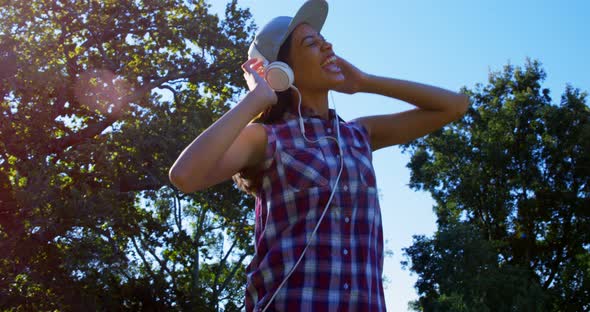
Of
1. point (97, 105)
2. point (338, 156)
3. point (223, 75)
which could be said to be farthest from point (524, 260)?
point (338, 156)

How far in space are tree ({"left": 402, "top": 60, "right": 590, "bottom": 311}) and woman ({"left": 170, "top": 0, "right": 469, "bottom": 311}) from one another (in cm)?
2413

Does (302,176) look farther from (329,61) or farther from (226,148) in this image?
(329,61)

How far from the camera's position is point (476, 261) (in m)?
24.6

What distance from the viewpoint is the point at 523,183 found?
2772 centimetres

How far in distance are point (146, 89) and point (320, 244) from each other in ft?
49.6

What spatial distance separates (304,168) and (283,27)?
66cm

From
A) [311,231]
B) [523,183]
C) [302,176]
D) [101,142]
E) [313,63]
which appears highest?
[523,183]

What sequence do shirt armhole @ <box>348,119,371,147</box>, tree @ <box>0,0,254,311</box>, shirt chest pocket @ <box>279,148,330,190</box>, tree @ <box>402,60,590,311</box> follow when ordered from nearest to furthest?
shirt chest pocket @ <box>279,148,330,190</box>
shirt armhole @ <box>348,119,371,147</box>
tree @ <box>0,0,254,311</box>
tree @ <box>402,60,590,311</box>

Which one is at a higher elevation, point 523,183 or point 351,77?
point 523,183

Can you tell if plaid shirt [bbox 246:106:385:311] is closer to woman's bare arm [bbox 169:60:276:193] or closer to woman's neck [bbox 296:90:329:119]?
woman's bare arm [bbox 169:60:276:193]

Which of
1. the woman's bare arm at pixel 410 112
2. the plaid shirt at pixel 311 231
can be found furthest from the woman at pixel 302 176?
the woman's bare arm at pixel 410 112

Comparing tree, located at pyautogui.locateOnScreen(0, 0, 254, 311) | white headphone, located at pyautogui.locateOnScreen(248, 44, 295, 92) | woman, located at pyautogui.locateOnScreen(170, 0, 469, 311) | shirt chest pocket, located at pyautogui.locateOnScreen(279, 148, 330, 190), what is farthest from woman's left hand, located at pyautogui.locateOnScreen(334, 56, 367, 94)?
tree, located at pyautogui.locateOnScreen(0, 0, 254, 311)

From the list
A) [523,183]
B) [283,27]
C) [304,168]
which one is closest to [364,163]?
[304,168]

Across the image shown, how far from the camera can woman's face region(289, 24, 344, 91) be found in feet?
8.30
